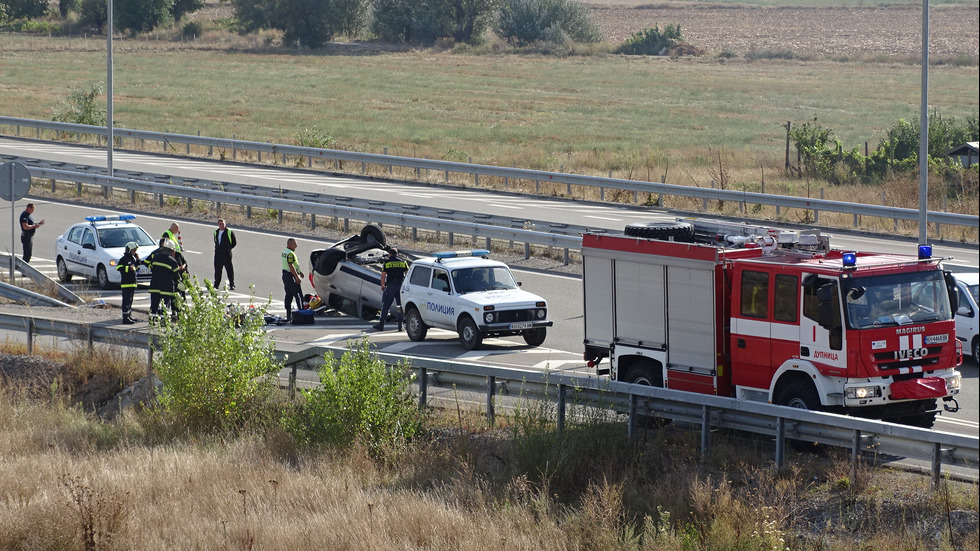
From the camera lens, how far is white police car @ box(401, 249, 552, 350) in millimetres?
19688

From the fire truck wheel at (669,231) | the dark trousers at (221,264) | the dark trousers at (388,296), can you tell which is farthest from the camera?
the dark trousers at (221,264)

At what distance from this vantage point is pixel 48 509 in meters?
10.9

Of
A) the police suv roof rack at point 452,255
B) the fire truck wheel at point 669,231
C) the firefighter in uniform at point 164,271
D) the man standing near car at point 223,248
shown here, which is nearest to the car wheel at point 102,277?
the man standing near car at point 223,248

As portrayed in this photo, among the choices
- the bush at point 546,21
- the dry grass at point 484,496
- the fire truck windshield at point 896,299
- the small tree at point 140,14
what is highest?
the small tree at point 140,14

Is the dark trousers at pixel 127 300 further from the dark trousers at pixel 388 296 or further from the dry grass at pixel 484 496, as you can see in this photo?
the dry grass at pixel 484 496

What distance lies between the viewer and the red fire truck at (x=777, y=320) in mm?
12516

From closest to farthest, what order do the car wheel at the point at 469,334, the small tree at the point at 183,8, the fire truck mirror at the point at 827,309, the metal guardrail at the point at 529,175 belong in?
1. the fire truck mirror at the point at 827,309
2. the car wheel at the point at 469,334
3. the metal guardrail at the point at 529,175
4. the small tree at the point at 183,8

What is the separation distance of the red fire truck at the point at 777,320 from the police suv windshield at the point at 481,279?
546 centimetres

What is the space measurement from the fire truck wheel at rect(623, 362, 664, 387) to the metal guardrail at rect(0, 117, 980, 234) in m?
10.8

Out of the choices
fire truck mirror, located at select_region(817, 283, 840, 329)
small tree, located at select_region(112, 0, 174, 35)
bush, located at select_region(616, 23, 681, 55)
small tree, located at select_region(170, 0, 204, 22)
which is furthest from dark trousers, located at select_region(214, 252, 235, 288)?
small tree, located at select_region(170, 0, 204, 22)

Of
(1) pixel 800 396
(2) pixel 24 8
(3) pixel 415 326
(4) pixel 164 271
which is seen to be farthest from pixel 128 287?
(2) pixel 24 8

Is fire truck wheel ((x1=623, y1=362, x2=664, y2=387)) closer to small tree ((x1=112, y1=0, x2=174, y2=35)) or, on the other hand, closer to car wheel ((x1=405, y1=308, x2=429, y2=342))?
car wheel ((x1=405, y1=308, x2=429, y2=342))

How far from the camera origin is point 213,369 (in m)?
14.3

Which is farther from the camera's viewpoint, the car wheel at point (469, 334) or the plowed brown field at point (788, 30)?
the plowed brown field at point (788, 30)
